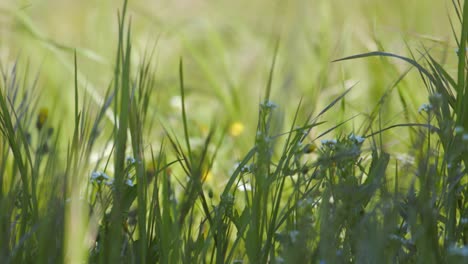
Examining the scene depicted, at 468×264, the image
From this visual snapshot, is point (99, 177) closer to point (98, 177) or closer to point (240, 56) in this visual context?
point (98, 177)

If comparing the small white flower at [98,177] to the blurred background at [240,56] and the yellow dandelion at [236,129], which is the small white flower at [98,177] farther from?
the yellow dandelion at [236,129]

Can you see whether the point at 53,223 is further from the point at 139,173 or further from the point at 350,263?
the point at 350,263

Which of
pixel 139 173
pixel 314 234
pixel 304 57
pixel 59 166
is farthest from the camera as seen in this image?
pixel 304 57

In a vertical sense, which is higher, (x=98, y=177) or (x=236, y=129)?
(x=236, y=129)

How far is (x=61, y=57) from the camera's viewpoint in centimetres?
295

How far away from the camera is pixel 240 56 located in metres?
4.27

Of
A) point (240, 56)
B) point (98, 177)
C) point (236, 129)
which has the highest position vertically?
point (240, 56)

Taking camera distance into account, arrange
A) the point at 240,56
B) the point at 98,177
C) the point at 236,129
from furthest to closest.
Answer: the point at 240,56
the point at 236,129
the point at 98,177

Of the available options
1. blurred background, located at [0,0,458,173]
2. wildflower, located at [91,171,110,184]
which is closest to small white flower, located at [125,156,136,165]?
wildflower, located at [91,171,110,184]

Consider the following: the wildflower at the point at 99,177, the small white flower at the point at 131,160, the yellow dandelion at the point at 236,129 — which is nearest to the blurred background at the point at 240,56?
the yellow dandelion at the point at 236,129

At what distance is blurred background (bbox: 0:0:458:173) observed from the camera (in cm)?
300

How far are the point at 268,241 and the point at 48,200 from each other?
41 cm

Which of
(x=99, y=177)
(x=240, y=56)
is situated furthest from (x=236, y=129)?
(x=99, y=177)

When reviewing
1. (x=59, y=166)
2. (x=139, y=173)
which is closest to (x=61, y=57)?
(x=59, y=166)
